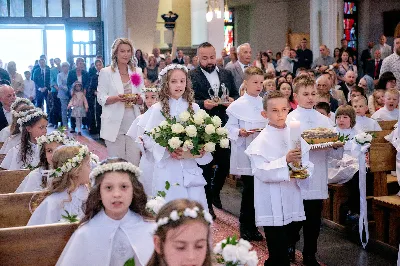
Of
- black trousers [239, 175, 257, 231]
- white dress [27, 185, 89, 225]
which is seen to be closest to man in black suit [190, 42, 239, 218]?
black trousers [239, 175, 257, 231]

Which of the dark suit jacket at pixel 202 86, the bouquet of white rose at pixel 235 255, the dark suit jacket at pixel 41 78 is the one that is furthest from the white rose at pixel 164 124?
the dark suit jacket at pixel 41 78

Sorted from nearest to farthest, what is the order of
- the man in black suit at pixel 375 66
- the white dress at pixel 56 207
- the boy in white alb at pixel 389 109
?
the white dress at pixel 56 207
the boy in white alb at pixel 389 109
the man in black suit at pixel 375 66

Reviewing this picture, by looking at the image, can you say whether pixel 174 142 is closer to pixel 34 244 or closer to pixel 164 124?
pixel 164 124

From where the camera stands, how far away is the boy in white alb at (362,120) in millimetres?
8719

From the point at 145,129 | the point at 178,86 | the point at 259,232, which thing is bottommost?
the point at 259,232

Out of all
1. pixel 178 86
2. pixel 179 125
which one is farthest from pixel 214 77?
pixel 179 125

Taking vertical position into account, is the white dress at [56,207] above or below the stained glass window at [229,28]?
below

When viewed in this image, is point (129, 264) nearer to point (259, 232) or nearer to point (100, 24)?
point (259, 232)

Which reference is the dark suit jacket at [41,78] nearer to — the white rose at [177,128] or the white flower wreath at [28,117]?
the white flower wreath at [28,117]

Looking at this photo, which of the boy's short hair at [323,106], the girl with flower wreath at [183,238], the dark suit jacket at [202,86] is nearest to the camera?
the girl with flower wreath at [183,238]

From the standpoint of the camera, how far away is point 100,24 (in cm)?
2267

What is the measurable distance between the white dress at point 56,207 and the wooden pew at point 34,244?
2.30 feet

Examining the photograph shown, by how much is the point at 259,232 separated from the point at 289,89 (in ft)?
8.37

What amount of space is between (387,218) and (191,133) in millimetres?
2528
